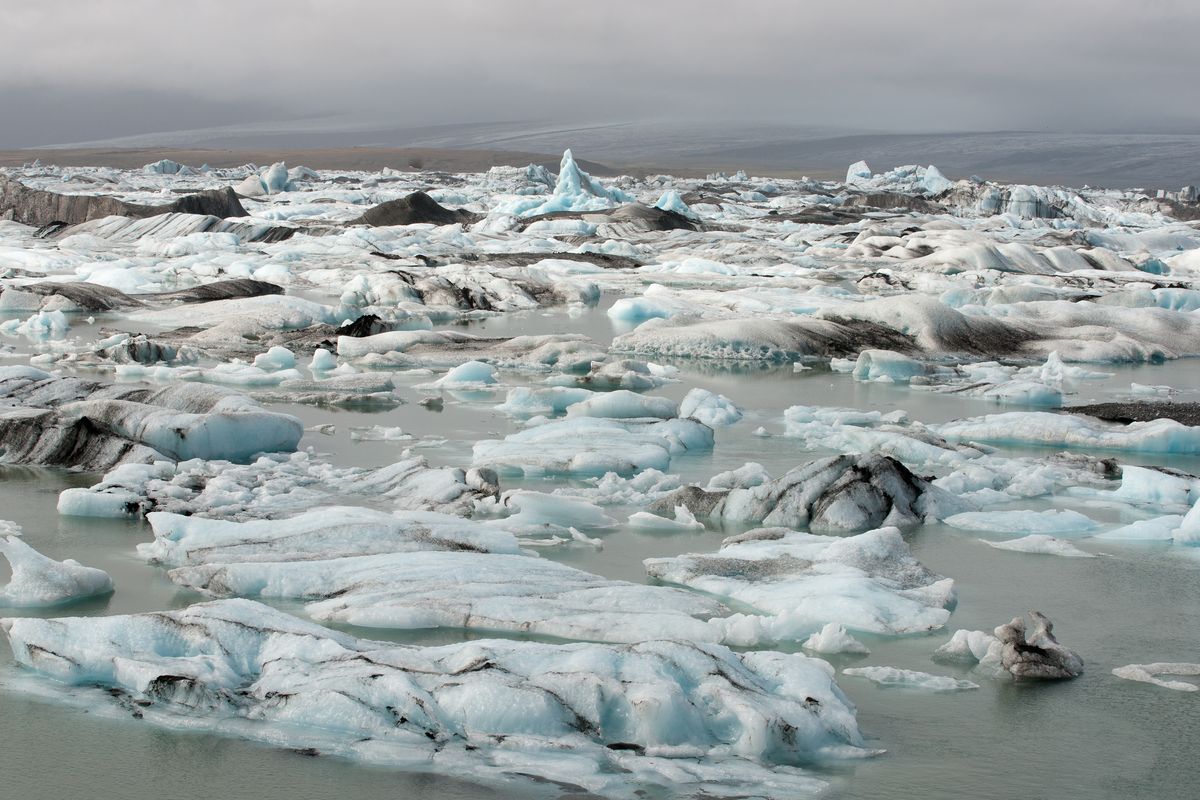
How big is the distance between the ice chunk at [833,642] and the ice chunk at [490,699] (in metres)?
0.38

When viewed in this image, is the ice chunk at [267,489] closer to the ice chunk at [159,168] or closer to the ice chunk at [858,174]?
the ice chunk at [159,168]

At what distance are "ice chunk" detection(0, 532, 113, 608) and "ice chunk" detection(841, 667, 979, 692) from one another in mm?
2727

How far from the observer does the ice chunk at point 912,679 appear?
13.3ft

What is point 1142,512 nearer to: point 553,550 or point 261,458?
point 553,550

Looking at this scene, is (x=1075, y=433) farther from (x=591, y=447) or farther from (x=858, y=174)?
(x=858, y=174)

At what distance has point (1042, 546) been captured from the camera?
18.9 feet

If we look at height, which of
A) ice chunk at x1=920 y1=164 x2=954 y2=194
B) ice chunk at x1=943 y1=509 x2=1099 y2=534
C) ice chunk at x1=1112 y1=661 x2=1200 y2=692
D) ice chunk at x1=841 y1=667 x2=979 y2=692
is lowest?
ice chunk at x1=943 y1=509 x2=1099 y2=534

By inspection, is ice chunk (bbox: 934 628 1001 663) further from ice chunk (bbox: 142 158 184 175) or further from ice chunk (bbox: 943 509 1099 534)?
ice chunk (bbox: 142 158 184 175)

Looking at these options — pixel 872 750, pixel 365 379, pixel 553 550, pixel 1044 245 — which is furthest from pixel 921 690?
pixel 1044 245

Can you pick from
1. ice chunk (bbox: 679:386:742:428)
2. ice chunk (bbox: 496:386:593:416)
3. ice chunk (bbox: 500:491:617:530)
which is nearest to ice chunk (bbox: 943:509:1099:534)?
ice chunk (bbox: 500:491:617:530)

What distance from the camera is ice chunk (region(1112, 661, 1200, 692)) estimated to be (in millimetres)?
4152

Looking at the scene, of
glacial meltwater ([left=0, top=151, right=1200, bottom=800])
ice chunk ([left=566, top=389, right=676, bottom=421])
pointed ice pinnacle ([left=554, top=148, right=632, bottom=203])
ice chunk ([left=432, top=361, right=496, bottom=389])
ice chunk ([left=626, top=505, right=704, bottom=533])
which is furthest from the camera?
pointed ice pinnacle ([left=554, top=148, right=632, bottom=203])

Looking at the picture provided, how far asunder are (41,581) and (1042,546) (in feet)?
13.7

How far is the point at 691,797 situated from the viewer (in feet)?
10.4
